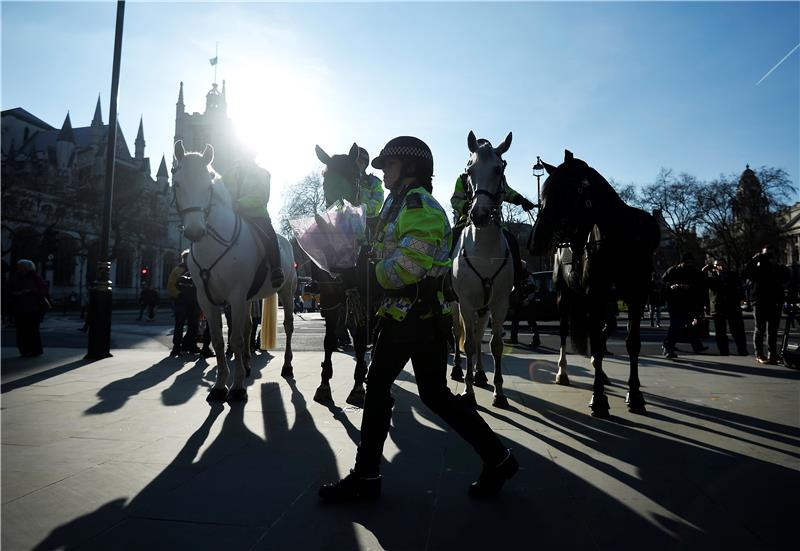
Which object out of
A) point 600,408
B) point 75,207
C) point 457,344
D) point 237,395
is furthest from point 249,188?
point 75,207

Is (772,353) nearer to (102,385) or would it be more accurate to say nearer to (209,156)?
(209,156)

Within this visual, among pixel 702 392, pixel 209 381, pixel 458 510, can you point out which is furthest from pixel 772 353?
pixel 209 381

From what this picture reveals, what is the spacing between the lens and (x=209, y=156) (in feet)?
19.0

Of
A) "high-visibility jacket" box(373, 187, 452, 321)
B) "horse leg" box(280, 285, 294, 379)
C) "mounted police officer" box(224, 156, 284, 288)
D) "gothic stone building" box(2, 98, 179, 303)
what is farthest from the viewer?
"gothic stone building" box(2, 98, 179, 303)

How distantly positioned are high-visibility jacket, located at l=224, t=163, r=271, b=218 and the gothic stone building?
34.0 metres

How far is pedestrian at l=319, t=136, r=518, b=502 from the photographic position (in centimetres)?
275

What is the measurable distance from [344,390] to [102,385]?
10.5ft

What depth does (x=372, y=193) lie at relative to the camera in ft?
19.7

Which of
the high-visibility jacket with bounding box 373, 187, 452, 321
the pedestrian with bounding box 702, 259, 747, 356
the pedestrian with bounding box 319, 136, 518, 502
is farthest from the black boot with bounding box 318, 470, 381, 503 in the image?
the pedestrian with bounding box 702, 259, 747, 356

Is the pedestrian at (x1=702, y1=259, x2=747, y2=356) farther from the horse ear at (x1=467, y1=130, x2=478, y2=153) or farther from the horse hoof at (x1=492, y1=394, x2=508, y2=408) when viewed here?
the horse ear at (x1=467, y1=130, x2=478, y2=153)

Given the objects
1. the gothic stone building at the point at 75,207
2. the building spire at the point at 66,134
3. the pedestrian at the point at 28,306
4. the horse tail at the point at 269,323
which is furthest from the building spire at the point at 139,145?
the horse tail at the point at 269,323

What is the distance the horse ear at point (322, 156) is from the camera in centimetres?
503

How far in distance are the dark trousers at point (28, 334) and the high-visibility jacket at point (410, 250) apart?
9.79 m

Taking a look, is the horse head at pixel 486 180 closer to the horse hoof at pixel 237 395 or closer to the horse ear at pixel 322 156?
the horse ear at pixel 322 156
